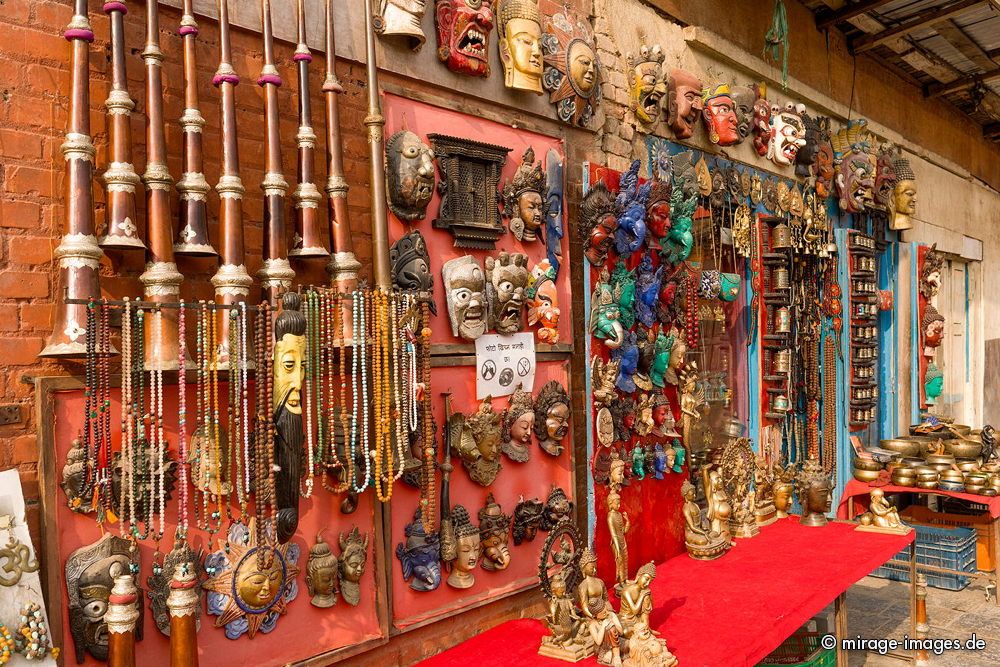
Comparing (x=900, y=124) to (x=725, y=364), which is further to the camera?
(x=900, y=124)

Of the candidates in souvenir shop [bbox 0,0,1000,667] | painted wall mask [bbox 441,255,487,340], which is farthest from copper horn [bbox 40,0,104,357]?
painted wall mask [bbox 441,255,487,340]

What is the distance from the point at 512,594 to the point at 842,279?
4.25 m

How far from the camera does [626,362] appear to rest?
156 inches

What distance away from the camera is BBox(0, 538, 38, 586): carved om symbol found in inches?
73.9

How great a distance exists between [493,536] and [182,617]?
1.42m

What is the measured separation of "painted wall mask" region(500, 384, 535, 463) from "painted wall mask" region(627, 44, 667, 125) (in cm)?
177

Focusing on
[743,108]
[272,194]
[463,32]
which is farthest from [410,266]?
[743,108]

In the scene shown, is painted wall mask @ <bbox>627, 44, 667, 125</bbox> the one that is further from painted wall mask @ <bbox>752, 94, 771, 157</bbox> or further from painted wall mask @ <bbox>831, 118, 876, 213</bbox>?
painted wall mask @ <bbox>831, 118, 876, 213</bbox>

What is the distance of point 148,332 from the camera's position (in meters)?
2.09

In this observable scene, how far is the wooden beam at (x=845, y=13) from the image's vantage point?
5910mm

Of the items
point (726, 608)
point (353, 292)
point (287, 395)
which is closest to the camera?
point (287, 395)

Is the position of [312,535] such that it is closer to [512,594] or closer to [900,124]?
[512,594]

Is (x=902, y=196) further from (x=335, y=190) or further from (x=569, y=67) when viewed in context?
(x=335, y=190)

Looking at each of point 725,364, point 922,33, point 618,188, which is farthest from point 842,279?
point 618,188
